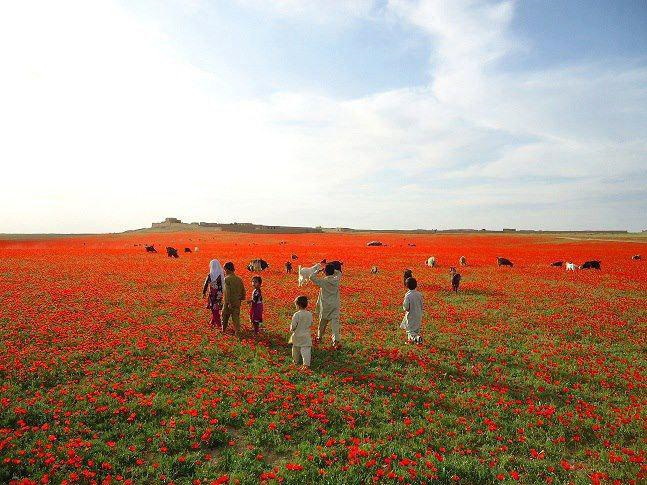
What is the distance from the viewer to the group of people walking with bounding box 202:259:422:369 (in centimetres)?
1071

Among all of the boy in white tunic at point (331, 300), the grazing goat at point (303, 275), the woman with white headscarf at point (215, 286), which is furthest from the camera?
the grazing goat at point (303, 275)

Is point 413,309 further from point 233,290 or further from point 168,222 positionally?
point 168,222

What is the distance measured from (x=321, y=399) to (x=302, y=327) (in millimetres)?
2420

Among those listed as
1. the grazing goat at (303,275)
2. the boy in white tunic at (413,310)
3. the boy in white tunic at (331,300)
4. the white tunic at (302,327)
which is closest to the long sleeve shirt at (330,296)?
the boy in white tunic at (331,300)

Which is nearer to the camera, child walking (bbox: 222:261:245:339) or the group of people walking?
the group of people walking

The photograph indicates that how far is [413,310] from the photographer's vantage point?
12.4 metres

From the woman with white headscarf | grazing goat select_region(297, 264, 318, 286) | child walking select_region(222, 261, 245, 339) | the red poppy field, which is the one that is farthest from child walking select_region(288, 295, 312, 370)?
grazing goat select_region(297, 264, 318, 286)

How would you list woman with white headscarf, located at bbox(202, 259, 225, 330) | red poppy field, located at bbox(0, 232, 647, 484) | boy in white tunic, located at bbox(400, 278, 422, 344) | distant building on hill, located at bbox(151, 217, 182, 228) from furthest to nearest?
distant building on hill, located at bbox(151, 217, 182, 228) < woman with white headscarf, located at bbox(202, 259, 225, 330) < boy in white tunic, located at bbox(400, 278, 422, 344) < red poppy field, located at bbox(0, 232, 647, 484)

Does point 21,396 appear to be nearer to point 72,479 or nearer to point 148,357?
point 148,357

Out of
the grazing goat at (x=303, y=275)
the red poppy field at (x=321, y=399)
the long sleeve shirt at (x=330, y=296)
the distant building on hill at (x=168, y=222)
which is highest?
the distant building on hill at (x=168, y=222)

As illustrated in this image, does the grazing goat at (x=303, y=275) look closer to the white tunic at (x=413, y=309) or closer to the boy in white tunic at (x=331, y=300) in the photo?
the boy in white tunic at (x=331, y=300)

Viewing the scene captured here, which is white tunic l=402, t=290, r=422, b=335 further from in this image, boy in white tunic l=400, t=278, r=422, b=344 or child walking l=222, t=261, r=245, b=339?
child walking l=222, t=261, r=245, b=339

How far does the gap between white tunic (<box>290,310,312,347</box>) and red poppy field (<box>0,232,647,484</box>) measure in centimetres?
83

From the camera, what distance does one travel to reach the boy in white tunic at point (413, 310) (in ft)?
40.2
